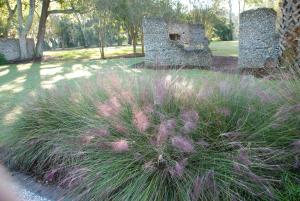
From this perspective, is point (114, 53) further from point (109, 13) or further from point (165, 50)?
point (165, 50)

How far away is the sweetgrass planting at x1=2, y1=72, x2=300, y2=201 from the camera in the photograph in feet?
9.43

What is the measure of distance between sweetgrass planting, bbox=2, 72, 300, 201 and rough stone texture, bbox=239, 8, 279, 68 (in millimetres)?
9502

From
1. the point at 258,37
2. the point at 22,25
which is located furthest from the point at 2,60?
the point at 258,37

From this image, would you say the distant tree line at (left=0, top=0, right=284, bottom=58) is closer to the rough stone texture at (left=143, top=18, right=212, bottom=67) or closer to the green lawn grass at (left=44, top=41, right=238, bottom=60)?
the green lawn grass at (left=44, top=41, right=238, bottom=60)

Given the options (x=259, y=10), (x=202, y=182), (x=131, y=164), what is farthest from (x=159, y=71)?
(x=259, y=10)

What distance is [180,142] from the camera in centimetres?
282

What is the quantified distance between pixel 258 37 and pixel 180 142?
11.1m

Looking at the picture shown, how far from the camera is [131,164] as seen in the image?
3119 millimetres

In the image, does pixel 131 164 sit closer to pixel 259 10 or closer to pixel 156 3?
pixel 259 10

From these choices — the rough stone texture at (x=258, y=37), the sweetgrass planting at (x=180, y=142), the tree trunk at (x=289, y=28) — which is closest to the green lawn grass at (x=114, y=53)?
the rough stone texture at (x=258, y=37)

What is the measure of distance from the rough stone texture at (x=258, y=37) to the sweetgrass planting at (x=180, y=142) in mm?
9502

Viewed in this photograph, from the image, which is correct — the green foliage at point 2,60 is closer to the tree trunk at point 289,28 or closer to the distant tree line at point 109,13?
the distant tree line at point 109,13

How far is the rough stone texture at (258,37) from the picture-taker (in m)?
12.8

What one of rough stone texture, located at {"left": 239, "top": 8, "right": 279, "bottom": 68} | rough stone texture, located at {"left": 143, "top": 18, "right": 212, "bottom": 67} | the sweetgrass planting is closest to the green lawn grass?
rough stone texture, located at {"left": 143, "top": 18, "right": 212, "bottom": 67}
